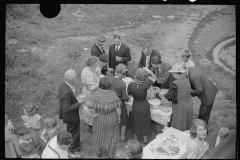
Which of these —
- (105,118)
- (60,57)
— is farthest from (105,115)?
(60,57)

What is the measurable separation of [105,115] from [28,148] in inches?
60.8

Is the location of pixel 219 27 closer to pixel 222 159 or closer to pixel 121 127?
pixel 121 127

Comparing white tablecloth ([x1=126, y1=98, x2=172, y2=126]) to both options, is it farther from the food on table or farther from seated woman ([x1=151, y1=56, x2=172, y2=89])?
the food on table

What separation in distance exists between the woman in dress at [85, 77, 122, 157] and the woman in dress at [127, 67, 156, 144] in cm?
56

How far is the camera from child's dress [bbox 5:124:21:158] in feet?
15.8

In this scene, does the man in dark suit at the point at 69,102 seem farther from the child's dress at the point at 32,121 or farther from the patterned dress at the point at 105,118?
the child's dress at the point at 32,121

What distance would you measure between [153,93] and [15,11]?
9.81 meters

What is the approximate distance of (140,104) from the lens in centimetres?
579

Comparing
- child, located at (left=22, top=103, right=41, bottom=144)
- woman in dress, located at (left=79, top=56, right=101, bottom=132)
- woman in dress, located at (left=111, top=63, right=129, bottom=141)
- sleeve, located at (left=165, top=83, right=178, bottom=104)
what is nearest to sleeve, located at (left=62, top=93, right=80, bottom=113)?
child, located at (left=22, top=103, right=41, bottom=144)

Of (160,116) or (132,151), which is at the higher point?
(160,116)

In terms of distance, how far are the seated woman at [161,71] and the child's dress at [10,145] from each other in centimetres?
369

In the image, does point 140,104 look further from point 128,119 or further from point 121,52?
point 121,52

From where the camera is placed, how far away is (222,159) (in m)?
4.36
